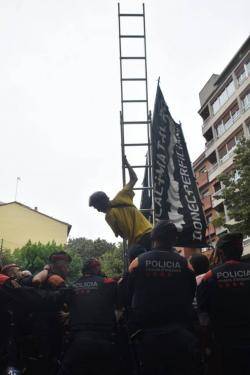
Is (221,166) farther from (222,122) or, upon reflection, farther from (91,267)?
(91,267)

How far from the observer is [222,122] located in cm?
3572

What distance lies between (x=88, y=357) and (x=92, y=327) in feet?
0.88

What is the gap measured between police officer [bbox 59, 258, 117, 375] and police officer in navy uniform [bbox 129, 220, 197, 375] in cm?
34

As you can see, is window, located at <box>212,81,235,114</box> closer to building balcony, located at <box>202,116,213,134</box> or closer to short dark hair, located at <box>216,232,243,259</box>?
building balcony, located at <box>202,116,213,134</box>

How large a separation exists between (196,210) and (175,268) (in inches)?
139

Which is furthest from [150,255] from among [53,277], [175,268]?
[53,277]

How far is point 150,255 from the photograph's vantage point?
11.3 feet

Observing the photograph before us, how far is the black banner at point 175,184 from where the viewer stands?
21.4 ft

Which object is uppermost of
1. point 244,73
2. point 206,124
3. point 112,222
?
point 244,73

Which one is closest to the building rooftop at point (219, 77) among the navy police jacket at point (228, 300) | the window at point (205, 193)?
the window at point (205, 193)

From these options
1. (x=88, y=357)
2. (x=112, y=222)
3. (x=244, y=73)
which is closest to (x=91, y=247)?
(x=244, y=73)

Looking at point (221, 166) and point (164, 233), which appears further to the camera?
point (221, 166)

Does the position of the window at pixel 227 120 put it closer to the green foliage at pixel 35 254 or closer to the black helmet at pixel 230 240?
the green foliage at pixel 35 254

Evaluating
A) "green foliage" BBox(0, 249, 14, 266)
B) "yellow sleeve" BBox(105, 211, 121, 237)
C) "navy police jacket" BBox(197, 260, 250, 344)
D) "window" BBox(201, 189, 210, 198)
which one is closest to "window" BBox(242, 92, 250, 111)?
"window" BBox(201, 189, 210, 198)
